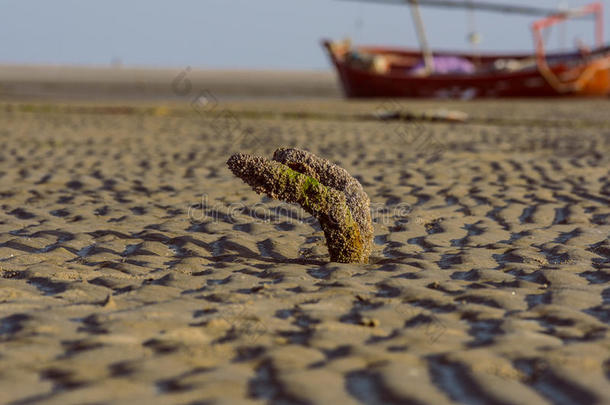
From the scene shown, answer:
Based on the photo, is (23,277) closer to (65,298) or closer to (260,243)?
(65,298)

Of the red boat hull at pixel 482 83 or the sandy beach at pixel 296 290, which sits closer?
the sandy beach at pixel 296 290

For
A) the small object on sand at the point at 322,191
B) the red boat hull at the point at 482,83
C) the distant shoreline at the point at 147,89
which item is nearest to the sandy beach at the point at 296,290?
the small object on sand at the point at 322,191

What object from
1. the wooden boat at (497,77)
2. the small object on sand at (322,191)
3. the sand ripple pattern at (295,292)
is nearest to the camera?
the sand ripple pattern at (295,292)

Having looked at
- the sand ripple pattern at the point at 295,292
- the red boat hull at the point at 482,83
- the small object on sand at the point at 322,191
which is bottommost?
the sand ripple pattern at the point at 295,292

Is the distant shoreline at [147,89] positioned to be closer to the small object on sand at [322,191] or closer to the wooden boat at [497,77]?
the wooden boat at [497,77]

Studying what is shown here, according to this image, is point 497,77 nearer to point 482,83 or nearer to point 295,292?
point 482,83

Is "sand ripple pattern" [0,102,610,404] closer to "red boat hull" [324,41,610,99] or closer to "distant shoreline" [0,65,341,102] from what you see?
"distant shoreline" [0,65,341,102]

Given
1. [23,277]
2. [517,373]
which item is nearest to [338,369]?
[517,373]

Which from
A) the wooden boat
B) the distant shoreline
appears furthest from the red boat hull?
the distant shoreline
